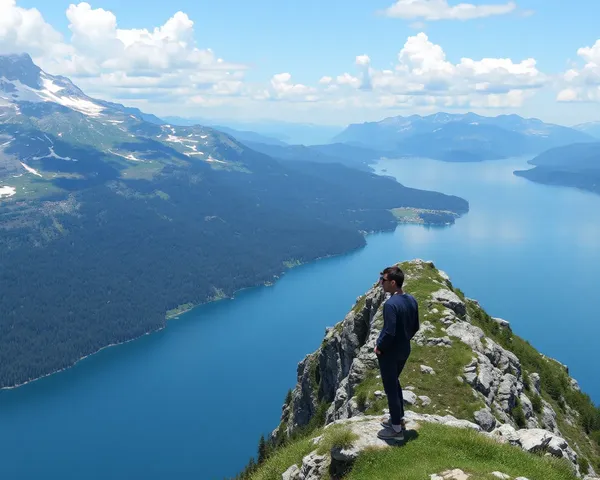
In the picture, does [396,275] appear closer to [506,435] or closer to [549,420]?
[506,435]

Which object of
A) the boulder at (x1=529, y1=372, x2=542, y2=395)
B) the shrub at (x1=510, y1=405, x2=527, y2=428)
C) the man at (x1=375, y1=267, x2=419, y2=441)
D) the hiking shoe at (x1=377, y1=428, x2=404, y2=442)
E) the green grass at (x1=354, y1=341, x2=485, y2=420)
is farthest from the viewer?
the boulder at (x1=529, y1=372, x2=542, y2=395)

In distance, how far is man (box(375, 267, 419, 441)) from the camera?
1648 centimetres

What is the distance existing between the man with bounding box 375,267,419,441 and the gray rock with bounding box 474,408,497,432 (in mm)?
14338

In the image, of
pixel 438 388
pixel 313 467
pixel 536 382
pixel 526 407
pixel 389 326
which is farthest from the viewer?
pixel 536 382

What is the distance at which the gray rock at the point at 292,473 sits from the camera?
1855 centimetres

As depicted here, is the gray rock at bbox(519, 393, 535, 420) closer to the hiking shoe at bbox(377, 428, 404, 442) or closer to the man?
the hiking shoe at bbox(377, 428, 404, 442)

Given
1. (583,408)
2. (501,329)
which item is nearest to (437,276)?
(501,329)

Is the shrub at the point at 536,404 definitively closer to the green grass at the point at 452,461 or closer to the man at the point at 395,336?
the green grass at the point at 452,461

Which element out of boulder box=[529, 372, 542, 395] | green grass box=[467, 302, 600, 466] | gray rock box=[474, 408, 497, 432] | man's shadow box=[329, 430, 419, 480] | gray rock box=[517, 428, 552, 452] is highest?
man's shadow box=[329, 430, 419, 480]

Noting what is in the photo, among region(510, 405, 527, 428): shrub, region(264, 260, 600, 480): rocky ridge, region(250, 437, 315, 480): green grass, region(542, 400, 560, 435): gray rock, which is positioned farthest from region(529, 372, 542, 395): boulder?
region(250, 437, 315, 480): green grass

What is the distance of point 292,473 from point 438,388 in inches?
668

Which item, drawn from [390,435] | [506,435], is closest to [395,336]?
[390,435]

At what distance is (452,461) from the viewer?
15992 mm

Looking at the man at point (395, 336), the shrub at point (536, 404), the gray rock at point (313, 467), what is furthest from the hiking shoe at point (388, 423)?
the shrub at point (536, 404)
